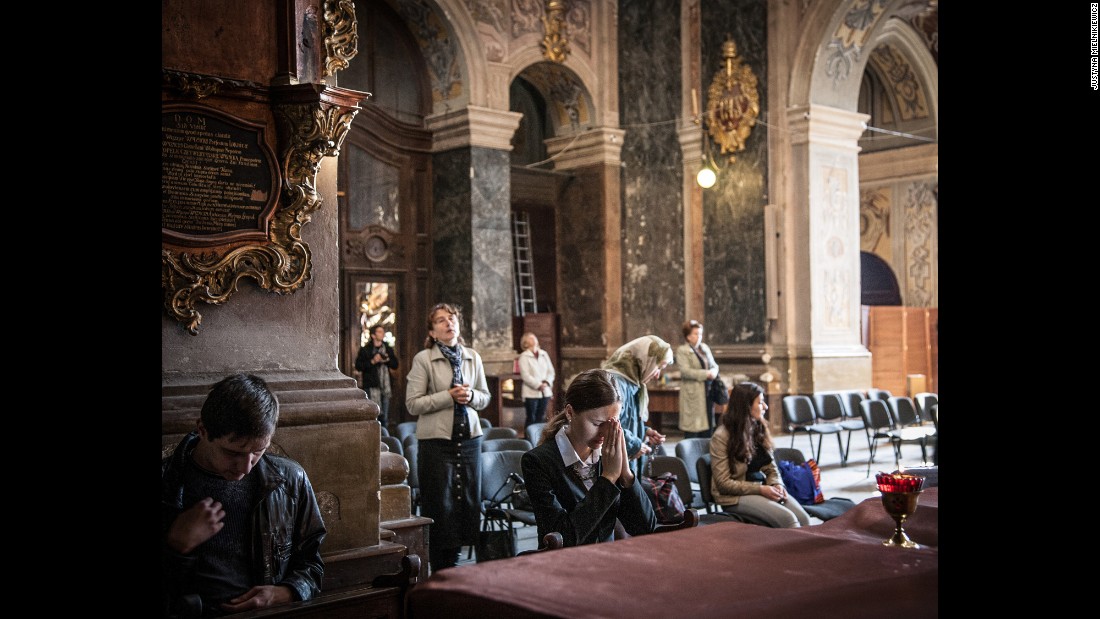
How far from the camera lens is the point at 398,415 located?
13.0 metres

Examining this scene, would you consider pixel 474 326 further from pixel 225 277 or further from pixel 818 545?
pixel 818 545

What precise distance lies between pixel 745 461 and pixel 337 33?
325 cm

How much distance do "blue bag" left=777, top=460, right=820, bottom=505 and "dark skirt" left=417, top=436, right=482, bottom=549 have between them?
191 cm

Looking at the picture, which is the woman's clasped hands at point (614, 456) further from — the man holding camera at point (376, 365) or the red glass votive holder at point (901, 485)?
the man holding camera at point (376, 365)

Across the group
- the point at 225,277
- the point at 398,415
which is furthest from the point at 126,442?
the point at 398,415

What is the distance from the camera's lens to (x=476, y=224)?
A: 13.6 metres

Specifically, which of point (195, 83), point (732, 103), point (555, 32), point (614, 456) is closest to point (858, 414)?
point (732, 103)

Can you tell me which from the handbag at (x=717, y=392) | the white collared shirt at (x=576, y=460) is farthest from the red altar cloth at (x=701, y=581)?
the handbag at (x=717, y=392)

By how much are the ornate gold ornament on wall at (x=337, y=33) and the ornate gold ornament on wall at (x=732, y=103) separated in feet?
33.3

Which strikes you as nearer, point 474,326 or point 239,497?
point 239,497

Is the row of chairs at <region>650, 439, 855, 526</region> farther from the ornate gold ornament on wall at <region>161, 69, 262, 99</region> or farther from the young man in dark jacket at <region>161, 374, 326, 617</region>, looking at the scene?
the ornate gold ornament on wall at <region>161, 69, 262, 99</region>

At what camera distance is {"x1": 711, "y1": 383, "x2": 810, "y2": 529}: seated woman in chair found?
5891 millimetres

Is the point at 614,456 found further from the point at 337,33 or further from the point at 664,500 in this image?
the point at 337,33
